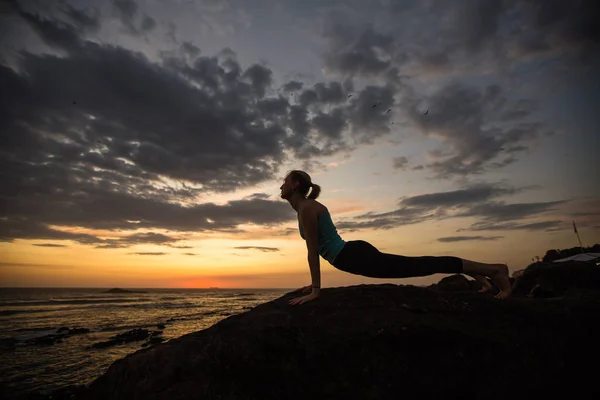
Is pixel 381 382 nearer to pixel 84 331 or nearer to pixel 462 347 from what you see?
pixel 462 347

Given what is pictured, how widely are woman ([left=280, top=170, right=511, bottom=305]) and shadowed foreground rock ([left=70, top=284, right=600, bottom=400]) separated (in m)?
0.65

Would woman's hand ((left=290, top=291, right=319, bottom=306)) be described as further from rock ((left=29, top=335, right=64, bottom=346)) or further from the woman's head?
rock ((left=29, top=335, right=64, bottom=346))

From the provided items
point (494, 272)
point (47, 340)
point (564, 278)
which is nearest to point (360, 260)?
point (494, 272)

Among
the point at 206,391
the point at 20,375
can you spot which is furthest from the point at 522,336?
the point at 20,375

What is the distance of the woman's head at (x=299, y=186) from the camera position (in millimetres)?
4992

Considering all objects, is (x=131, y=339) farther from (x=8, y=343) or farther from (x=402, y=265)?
(x=402, y=265)

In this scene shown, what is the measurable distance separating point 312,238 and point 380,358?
1.77 metres

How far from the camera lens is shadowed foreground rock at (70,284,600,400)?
3.19m

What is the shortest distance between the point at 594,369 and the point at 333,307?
285 centimetres

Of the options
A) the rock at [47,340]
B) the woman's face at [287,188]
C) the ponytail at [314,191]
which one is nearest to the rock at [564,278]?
the ponytail at [314,191]

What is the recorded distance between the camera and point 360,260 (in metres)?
4.49

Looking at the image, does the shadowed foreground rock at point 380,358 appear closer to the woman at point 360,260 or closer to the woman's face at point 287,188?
the woman at point 360,260

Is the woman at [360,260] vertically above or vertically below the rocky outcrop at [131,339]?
above

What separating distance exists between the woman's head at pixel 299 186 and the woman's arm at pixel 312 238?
1.64 ft
